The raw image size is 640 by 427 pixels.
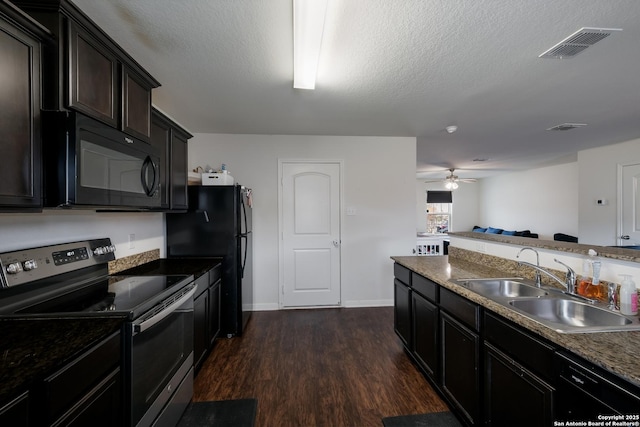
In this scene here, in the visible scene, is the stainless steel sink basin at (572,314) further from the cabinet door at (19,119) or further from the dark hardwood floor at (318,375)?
the cabinet door at (19,119)

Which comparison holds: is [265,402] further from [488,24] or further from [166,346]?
[488,24]

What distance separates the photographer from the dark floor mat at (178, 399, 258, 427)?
70.9 inches

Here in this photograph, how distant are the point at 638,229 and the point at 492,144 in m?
2.36

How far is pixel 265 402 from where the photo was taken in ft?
6.54

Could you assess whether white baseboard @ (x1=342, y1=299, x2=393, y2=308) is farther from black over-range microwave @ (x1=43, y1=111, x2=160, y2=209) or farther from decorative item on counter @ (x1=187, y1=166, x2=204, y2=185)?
black over-range microwave @ (x1=43, y1=111, x2=160, y2=209)

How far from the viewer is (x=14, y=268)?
1366mm

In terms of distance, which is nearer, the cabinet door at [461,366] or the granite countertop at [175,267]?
the cabinet door at [461,366]

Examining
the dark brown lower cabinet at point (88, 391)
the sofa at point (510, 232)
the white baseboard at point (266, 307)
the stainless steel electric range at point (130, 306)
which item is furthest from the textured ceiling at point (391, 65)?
the sofa at point (510, 232)

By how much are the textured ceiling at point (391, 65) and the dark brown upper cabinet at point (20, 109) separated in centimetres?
51

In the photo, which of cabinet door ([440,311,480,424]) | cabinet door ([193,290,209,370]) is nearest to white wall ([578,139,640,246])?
cabinet door ([440,311,480,424])

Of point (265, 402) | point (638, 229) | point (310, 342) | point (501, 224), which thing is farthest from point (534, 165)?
point (265, 402)

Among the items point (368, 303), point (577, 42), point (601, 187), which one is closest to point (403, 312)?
point (368, 303)

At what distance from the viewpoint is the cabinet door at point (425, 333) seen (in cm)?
200

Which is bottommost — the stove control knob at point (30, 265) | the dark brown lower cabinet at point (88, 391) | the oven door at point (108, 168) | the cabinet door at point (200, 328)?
the cabinet door at point (200, 328)
